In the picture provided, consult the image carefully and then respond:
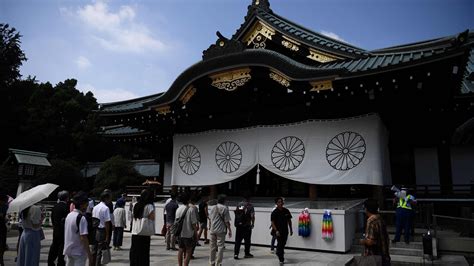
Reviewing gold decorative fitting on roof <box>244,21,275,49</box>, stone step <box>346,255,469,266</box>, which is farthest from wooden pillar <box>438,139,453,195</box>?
gold decorative fitting on roof <box>244,21,275,49</box>

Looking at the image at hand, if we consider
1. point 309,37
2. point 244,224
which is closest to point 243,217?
point 244,224

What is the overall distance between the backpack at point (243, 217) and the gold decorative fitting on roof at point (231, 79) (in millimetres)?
4400

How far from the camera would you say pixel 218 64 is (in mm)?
11516

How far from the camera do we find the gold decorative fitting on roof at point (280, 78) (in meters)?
10.6

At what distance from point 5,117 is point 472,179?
116 feet

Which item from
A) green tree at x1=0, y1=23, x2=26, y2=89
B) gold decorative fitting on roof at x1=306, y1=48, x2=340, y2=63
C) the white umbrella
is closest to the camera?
the white umbrella

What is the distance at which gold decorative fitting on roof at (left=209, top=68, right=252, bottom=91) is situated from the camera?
11.5m

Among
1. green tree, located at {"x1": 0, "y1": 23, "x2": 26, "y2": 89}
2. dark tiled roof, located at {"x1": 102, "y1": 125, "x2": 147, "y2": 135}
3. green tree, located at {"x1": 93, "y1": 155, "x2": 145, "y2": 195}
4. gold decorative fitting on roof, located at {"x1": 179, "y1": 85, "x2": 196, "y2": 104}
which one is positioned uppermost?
green tree, located at {"x1": 0, "y1": 23, "x2": 26, "y2": 89}

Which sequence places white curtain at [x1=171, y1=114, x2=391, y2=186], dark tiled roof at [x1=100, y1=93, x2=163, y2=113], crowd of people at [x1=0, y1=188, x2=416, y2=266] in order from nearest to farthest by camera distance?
crowd of people at [x1=0, y1=188, x2=416, y2=266], white curtain at [x1=171, y1=114, x2=391, y2=186], dark tiled roof at [x1=100, y1=93, x2=163, y2=113]

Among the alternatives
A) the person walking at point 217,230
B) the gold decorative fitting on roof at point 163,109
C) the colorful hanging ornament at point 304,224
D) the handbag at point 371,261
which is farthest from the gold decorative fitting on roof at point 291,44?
the handbag at point 371,261

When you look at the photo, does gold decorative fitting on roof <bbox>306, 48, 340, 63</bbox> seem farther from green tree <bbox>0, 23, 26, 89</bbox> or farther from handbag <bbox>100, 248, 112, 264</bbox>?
green tree <bbox>0, 23, 26, 89</bbox>

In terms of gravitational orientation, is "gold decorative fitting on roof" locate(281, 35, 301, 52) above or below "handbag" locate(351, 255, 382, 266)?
above

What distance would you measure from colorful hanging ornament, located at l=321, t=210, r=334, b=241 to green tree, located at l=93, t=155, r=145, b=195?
48.4ft

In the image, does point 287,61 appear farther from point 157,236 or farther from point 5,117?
point 5,117
